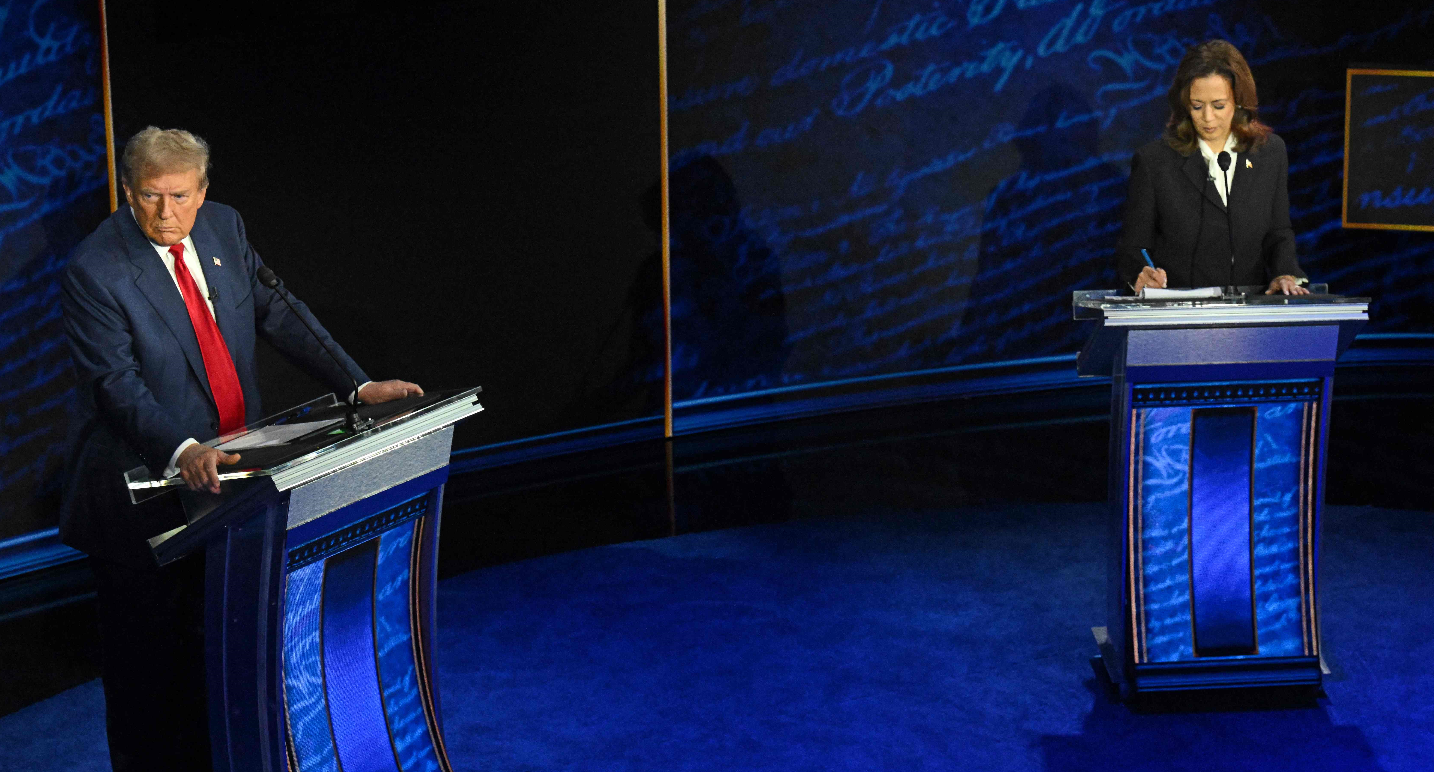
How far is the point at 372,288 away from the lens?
4.92m

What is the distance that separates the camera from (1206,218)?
318cm

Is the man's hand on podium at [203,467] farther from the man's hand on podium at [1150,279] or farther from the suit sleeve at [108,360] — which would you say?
the man's hand on podium at [1150,279]

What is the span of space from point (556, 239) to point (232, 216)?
10.2 feet

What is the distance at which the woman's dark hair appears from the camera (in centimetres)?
304

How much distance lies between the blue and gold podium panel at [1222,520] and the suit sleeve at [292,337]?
166cm

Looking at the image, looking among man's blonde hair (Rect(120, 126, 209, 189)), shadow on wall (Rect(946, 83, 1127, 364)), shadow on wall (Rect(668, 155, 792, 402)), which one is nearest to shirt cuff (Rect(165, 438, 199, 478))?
man's blonde hair (Rect(120, 126, 209, 189))

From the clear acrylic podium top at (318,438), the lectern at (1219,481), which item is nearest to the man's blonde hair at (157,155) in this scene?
the clear acrylic podium top at (318,438)

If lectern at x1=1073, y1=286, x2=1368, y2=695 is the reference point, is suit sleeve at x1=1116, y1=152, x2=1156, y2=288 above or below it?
above

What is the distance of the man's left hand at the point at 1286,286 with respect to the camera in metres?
2.91

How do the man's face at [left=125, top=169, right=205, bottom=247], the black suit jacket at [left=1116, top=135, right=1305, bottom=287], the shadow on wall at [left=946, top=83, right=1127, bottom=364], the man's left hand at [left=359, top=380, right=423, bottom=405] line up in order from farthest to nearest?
the shadow on wall at [left=946, top=83, right=1127, bottom=364] < the black suit jacket at [left=1116, top=135, right=1305, bottom=287] < the man's left hand at [left=359, top=380, right=423, bottom=405] < the man's face at [left=125, top=169, right=205, bottom=247]

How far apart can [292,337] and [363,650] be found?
2.04 feet

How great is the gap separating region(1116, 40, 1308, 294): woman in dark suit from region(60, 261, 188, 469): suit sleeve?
2.19 metres

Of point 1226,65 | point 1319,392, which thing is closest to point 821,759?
point 1319,392

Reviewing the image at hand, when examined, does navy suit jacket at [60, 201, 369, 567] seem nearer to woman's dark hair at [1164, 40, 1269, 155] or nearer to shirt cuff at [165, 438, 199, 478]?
shirt cuff at [165, 438, 199, 478]
